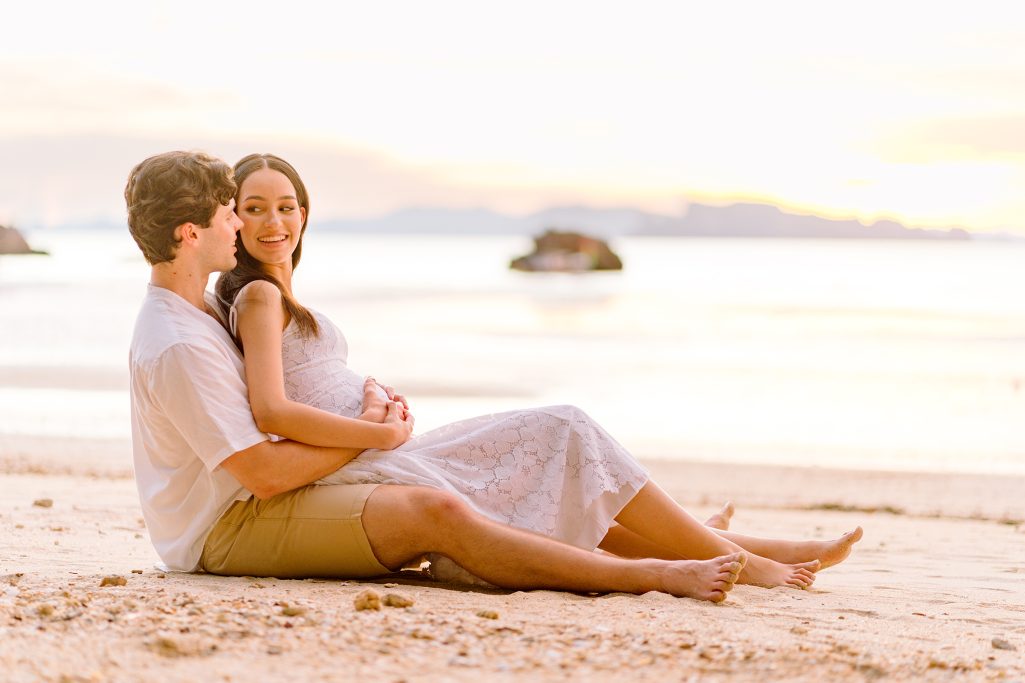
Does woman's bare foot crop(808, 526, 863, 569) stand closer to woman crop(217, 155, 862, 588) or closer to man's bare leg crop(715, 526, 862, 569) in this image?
man's bare leg crop(715, 526, 862, 569)

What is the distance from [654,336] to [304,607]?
87.4ft

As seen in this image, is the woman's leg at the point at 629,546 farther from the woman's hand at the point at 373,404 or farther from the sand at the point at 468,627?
the woman's hand at the point at 373,404

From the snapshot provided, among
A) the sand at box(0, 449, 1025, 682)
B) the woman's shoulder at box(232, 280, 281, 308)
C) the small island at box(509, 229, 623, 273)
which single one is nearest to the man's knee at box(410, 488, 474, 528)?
the sand at box(0, 449, 1025, 682)

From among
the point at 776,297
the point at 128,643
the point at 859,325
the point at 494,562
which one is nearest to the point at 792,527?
the point at 494,562

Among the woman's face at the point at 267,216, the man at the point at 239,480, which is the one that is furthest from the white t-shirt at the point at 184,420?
the woman's face at the point at 267,216

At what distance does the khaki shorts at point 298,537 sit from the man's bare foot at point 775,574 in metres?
1.38

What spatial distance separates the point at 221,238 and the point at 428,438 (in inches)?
39.6

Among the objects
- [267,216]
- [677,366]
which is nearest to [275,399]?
[267,216]

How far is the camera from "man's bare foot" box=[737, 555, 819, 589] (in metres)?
4.44

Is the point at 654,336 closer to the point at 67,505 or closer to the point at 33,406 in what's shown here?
the point at 33,406

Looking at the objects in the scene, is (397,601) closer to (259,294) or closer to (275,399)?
(275,399)

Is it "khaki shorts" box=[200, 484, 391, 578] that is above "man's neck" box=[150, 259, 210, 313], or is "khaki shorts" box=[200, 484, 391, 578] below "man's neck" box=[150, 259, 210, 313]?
below

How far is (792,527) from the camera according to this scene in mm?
7160

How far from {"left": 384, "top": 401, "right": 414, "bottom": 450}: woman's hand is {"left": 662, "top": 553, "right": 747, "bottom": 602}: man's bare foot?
101cm
